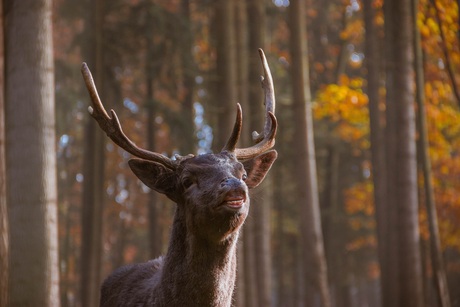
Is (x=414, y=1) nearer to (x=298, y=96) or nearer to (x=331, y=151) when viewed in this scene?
(x=298, y=96)

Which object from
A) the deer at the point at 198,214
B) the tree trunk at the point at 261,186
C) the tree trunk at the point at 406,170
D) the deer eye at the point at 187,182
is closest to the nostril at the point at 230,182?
the deer at the point at 198,214

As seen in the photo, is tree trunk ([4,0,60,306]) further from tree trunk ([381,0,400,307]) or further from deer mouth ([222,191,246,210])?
tree trunk ([381,0,400,307])

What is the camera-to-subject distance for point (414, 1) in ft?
43.5

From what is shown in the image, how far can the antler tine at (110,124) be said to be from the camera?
622 cm

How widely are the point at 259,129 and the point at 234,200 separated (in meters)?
11.3

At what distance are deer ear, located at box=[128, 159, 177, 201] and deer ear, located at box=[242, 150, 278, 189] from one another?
83 cm

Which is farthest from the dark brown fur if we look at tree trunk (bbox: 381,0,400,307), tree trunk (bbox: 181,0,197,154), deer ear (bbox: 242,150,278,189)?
tree trunk (bbox: 181,0,197,154)

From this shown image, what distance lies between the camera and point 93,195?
632 inches

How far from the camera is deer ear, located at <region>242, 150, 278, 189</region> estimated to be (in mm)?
6883

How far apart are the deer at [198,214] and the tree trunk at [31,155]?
3.34 ft

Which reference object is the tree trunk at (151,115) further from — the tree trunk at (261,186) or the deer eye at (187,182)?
the deer eye at (187,182)

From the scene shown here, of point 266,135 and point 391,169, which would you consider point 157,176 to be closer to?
point 266,135

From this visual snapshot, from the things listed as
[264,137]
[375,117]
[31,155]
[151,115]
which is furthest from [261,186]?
[31,155]

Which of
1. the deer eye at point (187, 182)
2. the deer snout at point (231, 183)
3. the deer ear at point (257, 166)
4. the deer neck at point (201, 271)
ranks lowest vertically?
the deer neck at point (201, 271)
